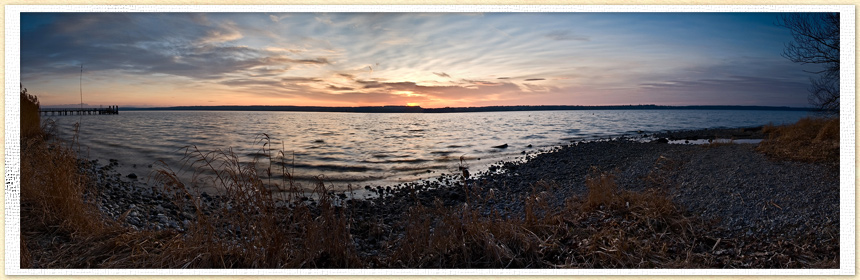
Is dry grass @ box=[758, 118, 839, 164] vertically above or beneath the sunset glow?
beneath

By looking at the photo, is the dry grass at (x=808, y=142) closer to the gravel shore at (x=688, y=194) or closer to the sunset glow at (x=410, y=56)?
the gravel shore at (x=688, y=194)

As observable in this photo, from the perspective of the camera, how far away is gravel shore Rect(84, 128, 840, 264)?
4164 millimetres

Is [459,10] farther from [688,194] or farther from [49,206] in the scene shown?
[49,206]

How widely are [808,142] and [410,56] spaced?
7307mm

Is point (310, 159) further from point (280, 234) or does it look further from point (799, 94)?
point (799, 94)

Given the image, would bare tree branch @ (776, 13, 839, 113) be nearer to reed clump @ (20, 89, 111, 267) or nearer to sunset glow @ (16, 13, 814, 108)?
sunset glow @ (16, 13, 814, 108)

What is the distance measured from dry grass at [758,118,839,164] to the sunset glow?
710mm

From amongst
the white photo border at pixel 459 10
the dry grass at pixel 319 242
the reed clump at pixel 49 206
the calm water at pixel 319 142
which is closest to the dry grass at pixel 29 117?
the reed clump at pixel 49 206

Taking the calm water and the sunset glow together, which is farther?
the calm water

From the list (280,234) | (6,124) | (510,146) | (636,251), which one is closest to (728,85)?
(636,251)

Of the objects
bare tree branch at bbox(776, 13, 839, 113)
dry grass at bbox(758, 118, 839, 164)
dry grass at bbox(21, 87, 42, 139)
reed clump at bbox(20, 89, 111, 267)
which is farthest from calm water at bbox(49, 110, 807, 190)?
reed clump at bbox(20, 89, 111, 267)

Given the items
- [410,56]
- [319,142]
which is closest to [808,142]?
[410,56]

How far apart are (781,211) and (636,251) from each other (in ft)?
7.66

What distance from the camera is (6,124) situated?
137 inches
